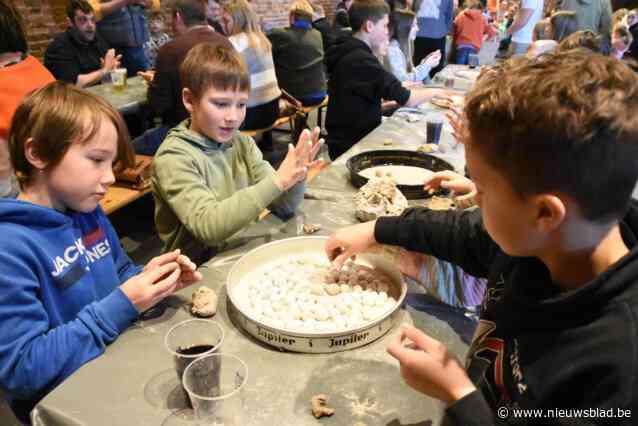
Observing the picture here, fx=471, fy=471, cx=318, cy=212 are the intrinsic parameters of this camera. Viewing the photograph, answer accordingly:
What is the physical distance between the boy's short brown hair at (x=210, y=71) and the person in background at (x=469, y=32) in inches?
199

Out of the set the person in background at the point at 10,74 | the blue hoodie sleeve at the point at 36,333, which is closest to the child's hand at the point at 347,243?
the blue hoodie sleeve at the point at 36,333

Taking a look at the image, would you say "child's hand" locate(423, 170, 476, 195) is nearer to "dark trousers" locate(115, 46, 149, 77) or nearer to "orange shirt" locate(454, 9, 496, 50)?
"dark trousers" locate(115, 46, 149, 77)

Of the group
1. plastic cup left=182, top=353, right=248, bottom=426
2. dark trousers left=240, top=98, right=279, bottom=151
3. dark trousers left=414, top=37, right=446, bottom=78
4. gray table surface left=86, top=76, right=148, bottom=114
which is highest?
plastic cup left=182, top=353, right=248, bottom=426

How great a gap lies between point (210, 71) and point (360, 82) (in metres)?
1.66

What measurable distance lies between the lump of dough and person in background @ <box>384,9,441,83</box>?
3.14m

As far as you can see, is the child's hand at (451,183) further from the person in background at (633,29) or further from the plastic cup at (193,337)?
the person in background at (633,29)

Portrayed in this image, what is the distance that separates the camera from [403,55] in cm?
414

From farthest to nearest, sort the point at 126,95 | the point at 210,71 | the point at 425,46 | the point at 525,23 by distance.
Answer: the point at 425,46 → the point at 525,23 → the point at 126,95 → the point at 210,71

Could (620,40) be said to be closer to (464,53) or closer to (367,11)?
(464,53)

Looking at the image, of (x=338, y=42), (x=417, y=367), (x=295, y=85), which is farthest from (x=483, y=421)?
(x=295, y=85)

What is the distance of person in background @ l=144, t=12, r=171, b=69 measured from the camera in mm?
4629

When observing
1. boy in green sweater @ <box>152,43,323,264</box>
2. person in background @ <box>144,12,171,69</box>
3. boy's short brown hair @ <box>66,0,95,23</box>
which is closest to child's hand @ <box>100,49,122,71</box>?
boy's short brown hair @ <box>66,0,95,23</box>

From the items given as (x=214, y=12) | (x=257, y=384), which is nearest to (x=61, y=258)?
(x=257, y=384)

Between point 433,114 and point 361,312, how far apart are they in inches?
84.6
